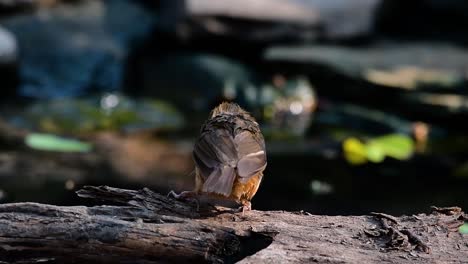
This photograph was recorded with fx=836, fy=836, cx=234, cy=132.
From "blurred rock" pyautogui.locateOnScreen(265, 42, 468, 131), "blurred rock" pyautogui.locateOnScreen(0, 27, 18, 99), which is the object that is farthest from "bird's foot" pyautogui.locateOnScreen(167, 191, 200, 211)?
"blurred rock" pyautogui.locateOnScreen(0, 27, 18, 99)

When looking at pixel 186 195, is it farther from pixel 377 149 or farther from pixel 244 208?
pixel 377 149

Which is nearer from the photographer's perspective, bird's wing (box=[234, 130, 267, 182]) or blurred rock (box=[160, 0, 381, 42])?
bird's wing (box=[234, 130, 267, 182])

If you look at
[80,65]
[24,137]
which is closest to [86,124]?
[24,137]

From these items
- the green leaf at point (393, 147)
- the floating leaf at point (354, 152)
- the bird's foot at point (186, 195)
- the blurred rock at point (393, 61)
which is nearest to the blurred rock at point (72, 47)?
the blurred rock at point (393, 61)

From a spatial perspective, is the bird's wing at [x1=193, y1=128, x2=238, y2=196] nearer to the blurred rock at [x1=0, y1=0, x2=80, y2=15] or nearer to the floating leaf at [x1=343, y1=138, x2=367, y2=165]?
the floating leaf at [x1=343, y1=138, x2=367, y2=165]

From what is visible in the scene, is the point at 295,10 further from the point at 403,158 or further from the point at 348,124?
the point at 403,158

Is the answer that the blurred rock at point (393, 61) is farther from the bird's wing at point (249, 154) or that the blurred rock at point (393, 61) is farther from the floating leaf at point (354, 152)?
the bird's wing at point (249, 154)
